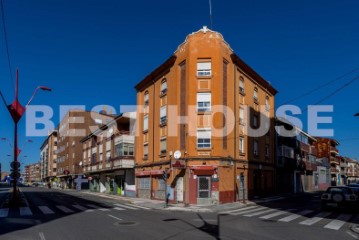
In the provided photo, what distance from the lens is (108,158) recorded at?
4312 cm

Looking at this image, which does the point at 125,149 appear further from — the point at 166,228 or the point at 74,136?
the point at 74,136

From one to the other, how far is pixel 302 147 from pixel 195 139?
3018 centimetres

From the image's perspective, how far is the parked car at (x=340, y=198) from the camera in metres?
20.2

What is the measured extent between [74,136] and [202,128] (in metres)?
57.3

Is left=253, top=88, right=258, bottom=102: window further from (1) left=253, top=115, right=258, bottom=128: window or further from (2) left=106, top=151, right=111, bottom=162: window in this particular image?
(2) left=106, top=151, right=111, bottom=162: window

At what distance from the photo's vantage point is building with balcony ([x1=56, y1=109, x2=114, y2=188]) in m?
72.5

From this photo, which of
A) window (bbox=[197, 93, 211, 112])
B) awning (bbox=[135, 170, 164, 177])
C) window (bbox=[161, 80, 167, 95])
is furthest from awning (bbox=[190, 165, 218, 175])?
window (bbox=[161, 80, 167, 95])

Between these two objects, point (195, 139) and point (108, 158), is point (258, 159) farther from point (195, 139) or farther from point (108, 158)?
point (108, 158)

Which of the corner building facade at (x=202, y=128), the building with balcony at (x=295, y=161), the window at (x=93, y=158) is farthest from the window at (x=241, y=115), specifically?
the window at (x=93, y=158)

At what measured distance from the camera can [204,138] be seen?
27.5m

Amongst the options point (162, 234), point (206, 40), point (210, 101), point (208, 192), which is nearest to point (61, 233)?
point (162, 234)

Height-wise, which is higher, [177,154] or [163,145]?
[163,145]

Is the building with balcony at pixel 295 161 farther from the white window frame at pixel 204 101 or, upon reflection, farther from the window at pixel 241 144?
the white window frame at pixel 204 101

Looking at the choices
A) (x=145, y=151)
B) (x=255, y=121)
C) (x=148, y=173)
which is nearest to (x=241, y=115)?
(x=255, y=121)
